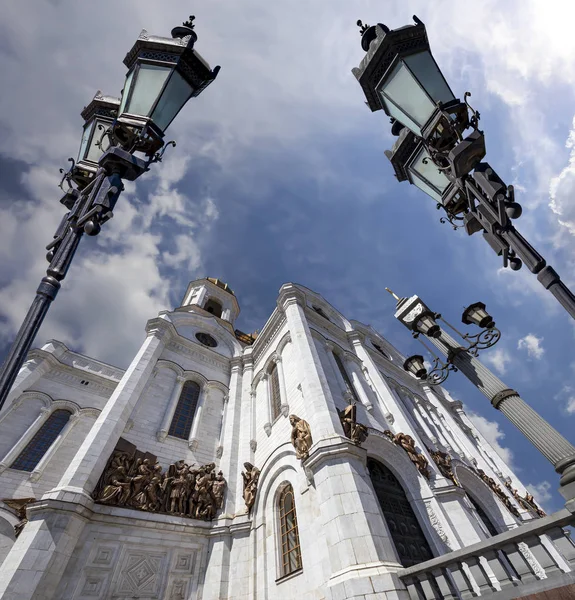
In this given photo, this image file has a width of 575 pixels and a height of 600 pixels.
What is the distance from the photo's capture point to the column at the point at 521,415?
3.33 m

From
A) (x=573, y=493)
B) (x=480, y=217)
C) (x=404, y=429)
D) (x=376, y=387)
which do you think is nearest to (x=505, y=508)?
(x=404, y=429)

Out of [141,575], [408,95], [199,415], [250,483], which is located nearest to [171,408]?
[199,415]

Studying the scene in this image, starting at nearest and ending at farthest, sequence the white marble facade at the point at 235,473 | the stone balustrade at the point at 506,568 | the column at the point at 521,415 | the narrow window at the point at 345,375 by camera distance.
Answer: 1. the column at the point at 521,415
2. the stone balustrade at the point at 506,568
3. the white marble facade at the point at 235,473
4. the narrow window at the point at 345,375

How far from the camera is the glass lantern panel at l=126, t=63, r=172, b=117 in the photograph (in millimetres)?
4039

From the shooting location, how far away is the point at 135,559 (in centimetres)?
869

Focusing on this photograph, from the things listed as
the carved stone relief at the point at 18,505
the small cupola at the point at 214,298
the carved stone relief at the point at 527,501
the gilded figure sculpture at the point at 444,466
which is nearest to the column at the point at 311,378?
the gilded figure sculpture at the point at 444,466

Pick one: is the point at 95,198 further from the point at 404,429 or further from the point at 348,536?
the point at 404,429

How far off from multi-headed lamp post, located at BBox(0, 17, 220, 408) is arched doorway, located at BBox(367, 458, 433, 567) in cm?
1001

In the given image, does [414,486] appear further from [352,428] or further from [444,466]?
[352,428]

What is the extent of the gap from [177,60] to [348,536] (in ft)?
30.0

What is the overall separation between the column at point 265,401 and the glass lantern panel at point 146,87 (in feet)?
37.4

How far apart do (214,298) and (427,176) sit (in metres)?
23.8

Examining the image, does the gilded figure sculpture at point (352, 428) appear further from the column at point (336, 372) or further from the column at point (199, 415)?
the column at point (199, 415)

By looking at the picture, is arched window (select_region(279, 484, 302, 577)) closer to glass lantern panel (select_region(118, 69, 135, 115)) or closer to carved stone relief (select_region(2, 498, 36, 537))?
carved stone relief (select_region(2, 498, 36, 537))
